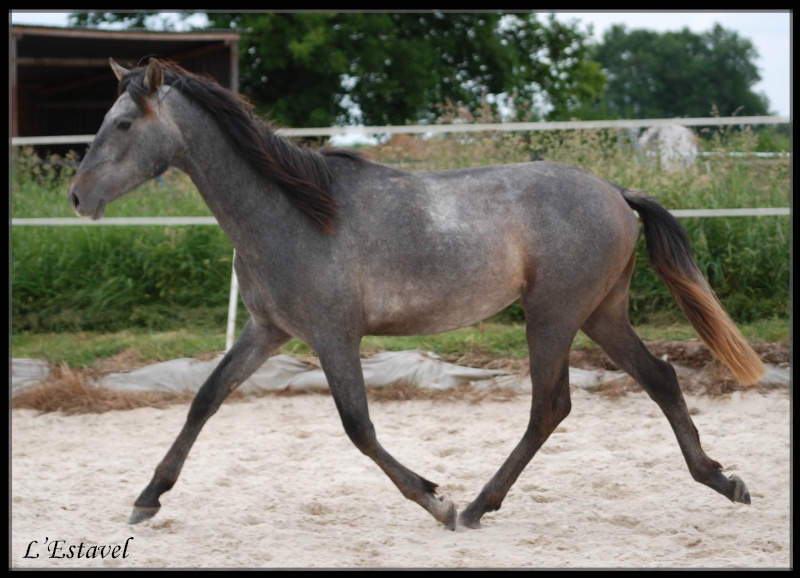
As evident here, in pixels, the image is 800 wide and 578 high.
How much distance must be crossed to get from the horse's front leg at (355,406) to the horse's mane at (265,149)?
51 cm

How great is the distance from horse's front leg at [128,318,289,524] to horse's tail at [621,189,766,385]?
A: 1780mm

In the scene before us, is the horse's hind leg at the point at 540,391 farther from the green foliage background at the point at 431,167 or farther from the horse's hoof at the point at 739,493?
the green foliage background at the point at 431,167

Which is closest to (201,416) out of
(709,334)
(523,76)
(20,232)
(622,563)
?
(622,563)

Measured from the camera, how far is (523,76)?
65.3 feet

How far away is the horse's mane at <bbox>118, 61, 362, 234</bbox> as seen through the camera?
12.5ft

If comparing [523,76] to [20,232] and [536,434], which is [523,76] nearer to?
[20,232]

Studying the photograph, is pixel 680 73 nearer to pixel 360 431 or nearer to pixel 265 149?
pixel 265 149

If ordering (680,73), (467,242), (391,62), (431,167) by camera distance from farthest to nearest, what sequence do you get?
(680,73) → (391,62) → (431,167) → (467,242)

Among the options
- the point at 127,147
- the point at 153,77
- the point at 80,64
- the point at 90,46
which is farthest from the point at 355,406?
the point at 80,64

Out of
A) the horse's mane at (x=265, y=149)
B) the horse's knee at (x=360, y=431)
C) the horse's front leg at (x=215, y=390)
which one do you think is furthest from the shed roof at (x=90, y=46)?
the horse's knee at (x=360, y=431)

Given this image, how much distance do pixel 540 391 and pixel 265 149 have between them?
159cm

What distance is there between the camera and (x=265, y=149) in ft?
12.8

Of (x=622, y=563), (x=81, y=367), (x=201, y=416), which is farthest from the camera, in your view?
(x=81, y=367)

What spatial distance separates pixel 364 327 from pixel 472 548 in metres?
1.00
